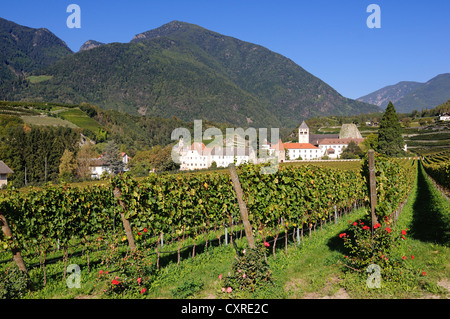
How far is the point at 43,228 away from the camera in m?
8.16

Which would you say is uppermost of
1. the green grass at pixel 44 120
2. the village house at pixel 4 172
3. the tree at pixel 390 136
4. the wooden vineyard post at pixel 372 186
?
the green grass at pixel 44 120

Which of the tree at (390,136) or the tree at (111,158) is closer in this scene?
the tree at (390,136)

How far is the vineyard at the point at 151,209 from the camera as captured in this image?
7.79 metres

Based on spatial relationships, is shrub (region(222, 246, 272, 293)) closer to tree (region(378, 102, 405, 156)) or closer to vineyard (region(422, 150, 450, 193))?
vineyard (region(422, 150, 450, 193))

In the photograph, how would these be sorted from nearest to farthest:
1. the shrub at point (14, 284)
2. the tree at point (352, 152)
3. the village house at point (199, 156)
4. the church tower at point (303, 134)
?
1. the shrub at point (14, 284)
2. the tree at point (352, 152)
3. the village house at point (199, 156)
4. the church tower at point (303, 134)

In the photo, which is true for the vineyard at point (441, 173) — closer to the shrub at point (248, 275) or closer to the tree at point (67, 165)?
the shrub at point (248, 275)

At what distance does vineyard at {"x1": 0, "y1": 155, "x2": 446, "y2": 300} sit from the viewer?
779cm

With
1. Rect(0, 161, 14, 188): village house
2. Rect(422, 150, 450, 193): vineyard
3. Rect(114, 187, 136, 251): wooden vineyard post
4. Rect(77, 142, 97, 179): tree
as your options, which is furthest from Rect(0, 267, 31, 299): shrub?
Result: Rect(77, 142, 97, 179): tree

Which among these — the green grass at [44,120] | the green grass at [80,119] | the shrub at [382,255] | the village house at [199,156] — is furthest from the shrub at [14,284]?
the green grass at [80,119]

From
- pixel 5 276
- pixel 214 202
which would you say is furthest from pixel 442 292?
pixel 5 276

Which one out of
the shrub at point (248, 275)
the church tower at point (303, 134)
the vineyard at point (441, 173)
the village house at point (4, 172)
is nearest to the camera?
the shrub at point (248, 275)

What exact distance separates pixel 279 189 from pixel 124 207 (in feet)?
15.8

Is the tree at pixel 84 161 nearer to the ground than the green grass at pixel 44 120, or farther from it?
nearer to the ground

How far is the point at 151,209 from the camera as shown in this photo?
878cm
